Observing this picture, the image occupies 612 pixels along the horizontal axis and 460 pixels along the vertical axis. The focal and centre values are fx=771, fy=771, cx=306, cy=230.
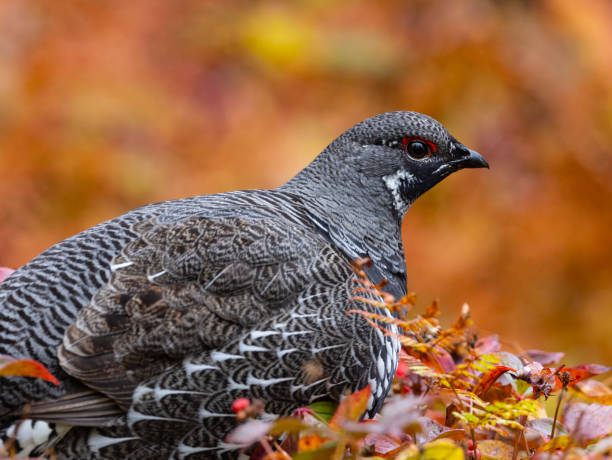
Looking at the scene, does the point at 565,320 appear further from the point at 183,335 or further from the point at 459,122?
the point at 183,335

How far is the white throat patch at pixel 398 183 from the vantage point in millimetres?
4012

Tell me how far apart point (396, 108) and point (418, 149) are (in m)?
4.69

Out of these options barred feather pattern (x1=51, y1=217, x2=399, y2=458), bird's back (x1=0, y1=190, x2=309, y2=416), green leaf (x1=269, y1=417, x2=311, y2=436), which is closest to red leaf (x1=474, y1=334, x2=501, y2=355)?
barred feather pattern (x1=51, y1=217, x2=399, y2=458)

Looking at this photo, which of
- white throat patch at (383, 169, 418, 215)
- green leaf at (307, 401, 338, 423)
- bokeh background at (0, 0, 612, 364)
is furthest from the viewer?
bokeh background at (0, 0, 612, 364)

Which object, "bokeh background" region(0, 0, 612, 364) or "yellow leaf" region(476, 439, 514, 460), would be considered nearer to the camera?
"yellow leaf" region(476, 439, 514, 460)

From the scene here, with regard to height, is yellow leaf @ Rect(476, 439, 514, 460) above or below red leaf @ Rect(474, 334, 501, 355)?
below

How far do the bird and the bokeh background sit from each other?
4.88m

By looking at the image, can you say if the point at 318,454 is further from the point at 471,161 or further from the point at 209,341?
the point at 471,161

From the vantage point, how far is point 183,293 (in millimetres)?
2924

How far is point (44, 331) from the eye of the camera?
2900mm

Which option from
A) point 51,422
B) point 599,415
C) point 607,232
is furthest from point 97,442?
point 607,232

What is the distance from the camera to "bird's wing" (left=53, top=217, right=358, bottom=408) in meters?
2.83

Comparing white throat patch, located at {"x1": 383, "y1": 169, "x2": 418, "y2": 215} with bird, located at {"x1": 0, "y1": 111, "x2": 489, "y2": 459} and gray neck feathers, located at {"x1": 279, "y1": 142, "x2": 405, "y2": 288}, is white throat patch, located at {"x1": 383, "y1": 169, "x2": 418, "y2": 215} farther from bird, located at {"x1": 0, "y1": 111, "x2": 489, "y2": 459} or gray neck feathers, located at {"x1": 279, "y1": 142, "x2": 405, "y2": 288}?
bird, located at {"x1": 0, "y1": 111, "x2": 489, "y2": 459}

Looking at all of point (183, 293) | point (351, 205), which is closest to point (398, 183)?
point (351, 205)
